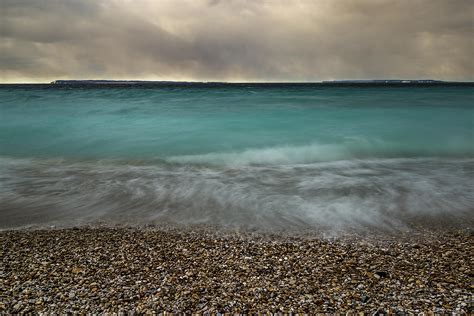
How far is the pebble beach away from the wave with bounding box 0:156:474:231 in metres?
0.54

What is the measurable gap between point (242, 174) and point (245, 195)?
1.55 metres

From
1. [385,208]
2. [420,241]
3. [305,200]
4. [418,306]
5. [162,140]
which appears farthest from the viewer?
[162,140]

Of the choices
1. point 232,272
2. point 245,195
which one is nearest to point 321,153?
point 245,195

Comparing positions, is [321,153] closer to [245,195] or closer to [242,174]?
[242,174]

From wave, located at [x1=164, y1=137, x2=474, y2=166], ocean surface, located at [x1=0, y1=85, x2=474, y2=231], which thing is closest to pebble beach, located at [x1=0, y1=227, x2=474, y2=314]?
ocean surface, located at [x1=0, y1=85, x2=474, y2=231]

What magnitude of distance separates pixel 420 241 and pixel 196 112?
1738 cm

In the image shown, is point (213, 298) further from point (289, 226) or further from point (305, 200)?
point (305, 200)

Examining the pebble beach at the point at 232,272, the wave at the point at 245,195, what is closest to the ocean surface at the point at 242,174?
the wave at the point at 245,195

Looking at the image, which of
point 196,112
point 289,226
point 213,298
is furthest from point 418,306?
point 196,112

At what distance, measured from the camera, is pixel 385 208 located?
5.10 m

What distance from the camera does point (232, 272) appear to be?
3.20 meters

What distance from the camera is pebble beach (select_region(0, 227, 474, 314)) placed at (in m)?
2.70

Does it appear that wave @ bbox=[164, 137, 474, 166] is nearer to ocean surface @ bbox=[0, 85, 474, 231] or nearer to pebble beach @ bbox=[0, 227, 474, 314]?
ocean surface @ bbox=[0, 85, 474, 231]

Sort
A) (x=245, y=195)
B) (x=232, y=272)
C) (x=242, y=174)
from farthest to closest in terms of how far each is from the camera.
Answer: (x=242, y=174) < (x=245, y=195) < (x=232, y=272)
